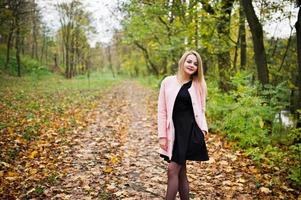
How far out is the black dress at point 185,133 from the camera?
4260 millimetres

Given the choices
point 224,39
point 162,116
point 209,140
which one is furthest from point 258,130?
point 224,39

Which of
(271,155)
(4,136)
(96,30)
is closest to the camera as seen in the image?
(271,155)

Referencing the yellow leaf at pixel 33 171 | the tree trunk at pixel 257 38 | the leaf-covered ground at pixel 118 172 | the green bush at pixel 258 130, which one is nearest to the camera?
the leaf-covered ground at pixel 118 172

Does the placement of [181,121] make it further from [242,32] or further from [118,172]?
[242,32]

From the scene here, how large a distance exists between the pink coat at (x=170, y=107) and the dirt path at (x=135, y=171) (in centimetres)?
147

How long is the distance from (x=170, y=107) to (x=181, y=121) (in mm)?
234

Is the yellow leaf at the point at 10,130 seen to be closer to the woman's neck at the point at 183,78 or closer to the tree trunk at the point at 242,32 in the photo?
the woman's neck at the point at 183,78

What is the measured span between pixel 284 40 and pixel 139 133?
12.2 meters

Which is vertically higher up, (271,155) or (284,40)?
(284,40)

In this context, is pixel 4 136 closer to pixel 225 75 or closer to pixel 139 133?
pixel 139 133

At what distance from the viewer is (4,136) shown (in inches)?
319

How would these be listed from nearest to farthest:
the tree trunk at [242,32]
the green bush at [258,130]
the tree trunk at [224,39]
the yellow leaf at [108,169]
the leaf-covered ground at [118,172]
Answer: the leaf-covered ground at [118,172], the yellow leaf at [108,169], the green bush at [258,130], the tree trunk at [224,39], the tree trunk at [242,32]

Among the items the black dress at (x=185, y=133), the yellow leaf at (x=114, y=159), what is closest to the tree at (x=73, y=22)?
the yellow leaf at (x=114, y=159)

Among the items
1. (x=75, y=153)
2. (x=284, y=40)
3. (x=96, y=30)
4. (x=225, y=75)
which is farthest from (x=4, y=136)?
(x=96, y=30)
